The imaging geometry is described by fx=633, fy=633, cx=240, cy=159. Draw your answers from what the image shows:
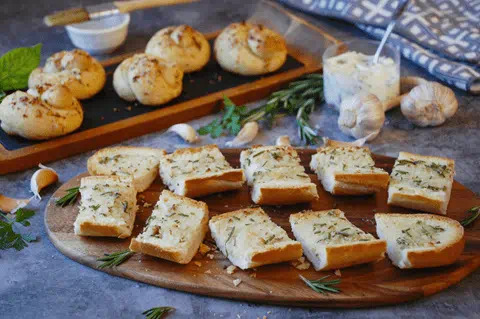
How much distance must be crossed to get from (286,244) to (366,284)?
0.46 meters

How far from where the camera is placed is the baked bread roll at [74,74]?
16.2 feet

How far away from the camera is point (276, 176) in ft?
12.7

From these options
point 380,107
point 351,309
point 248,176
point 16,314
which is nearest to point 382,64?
point 380,107

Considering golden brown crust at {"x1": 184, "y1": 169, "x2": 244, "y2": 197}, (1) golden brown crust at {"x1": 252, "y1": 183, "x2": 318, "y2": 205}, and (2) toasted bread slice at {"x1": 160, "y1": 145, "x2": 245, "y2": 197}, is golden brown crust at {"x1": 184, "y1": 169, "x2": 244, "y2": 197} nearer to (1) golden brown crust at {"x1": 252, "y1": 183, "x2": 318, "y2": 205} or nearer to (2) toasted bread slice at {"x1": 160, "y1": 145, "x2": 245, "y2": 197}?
(2) toasted bread slice at {"x1": 160, "y1": 145, "x2": 245, "y2": 197}

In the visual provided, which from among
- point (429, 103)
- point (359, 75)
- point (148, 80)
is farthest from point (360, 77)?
point (148, 80)

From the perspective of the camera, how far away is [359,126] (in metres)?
4.63

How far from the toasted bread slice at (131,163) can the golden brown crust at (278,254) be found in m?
1.04

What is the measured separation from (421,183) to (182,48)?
2.44 m

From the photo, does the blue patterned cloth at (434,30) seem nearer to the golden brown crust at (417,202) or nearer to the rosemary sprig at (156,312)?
the golden brown crust at (417,202)

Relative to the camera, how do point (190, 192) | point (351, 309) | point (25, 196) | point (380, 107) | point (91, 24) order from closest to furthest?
point (351, 309) < point (190, 192) < point (25, 196) < point (380, 107) < point (91, 24)

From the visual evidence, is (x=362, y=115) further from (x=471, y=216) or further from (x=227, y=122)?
(x=471, y=216)

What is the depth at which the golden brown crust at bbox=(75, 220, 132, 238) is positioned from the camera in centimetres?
353

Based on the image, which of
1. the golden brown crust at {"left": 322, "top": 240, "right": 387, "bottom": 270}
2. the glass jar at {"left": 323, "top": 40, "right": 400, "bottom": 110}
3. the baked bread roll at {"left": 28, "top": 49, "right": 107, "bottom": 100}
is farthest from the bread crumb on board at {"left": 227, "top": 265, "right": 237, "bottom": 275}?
the baked bread roll at {"left": 28, "top": 49, "right": 107, "bottom": 100}

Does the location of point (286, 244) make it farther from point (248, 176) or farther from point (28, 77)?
point (28, 77)
